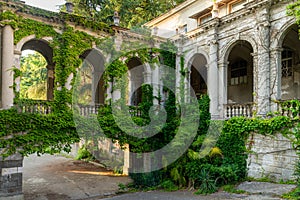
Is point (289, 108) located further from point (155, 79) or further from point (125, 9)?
point (125, 9)

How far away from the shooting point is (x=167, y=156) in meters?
15.2

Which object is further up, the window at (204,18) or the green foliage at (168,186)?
the window at (204,18)

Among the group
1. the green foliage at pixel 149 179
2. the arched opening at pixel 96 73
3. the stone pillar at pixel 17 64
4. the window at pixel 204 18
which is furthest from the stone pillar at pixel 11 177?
the window at pixel 204 18

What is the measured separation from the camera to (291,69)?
52.0 ft

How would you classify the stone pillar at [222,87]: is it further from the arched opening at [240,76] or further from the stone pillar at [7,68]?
the stone pillar at [7,68]

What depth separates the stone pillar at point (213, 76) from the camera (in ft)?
49.5

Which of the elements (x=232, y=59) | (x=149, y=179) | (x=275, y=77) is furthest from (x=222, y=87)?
(x=149, y=179)

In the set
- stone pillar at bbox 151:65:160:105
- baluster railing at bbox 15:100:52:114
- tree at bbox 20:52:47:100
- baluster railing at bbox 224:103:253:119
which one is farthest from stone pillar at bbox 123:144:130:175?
tree at bbox 20:52:47:100

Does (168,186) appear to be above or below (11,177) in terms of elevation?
below

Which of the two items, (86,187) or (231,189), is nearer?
(231,189)

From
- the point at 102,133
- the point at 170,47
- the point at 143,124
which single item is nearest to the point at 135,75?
the point at 170,47

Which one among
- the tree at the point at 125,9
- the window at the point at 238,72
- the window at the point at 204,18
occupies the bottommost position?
the window at the point at 238,72

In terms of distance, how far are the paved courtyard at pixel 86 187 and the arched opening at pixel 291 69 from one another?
670 centimetres

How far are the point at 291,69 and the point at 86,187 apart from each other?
1404 centimetres
